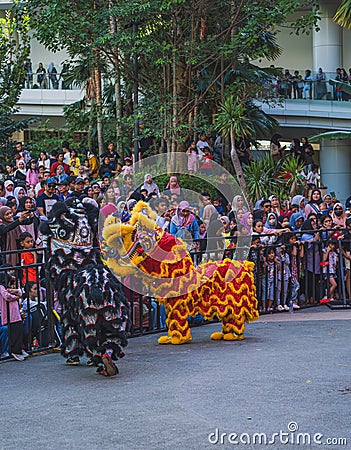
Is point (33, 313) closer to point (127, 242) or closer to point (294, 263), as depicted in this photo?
point (127, 242)

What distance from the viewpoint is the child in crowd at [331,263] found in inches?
538

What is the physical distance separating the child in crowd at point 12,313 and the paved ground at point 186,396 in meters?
0.29

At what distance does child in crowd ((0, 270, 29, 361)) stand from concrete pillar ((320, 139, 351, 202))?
80.8 feet

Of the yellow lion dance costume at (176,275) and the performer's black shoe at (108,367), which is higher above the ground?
the yellow lion dance costume at (176,275)

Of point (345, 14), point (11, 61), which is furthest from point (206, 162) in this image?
point (11, 61)

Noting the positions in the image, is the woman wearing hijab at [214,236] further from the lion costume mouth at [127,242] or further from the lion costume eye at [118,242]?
the lion costume eye at [118,242]

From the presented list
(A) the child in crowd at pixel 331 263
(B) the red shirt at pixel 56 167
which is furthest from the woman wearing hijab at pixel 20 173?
(A) the child in crowd at pixel 331 263

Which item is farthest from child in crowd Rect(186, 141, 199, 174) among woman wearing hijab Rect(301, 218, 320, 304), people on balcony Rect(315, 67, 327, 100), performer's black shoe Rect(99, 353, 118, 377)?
performer's black shoe Rect(99, 353, 118, 377)

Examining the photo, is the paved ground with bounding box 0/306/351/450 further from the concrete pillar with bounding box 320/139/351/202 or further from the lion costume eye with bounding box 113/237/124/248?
the concrete pillar with bounding box 320/139/351/202

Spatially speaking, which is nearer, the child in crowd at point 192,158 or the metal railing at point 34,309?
the metal railing at point 34,309

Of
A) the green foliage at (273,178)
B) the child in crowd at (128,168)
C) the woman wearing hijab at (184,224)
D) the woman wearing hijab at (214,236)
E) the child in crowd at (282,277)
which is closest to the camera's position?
the woman wearing hijab at (214,236)

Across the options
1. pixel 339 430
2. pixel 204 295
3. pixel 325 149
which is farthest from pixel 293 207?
pixel 325 149

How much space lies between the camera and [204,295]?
10.1 meters

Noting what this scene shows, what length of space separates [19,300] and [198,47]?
13.1 metres
